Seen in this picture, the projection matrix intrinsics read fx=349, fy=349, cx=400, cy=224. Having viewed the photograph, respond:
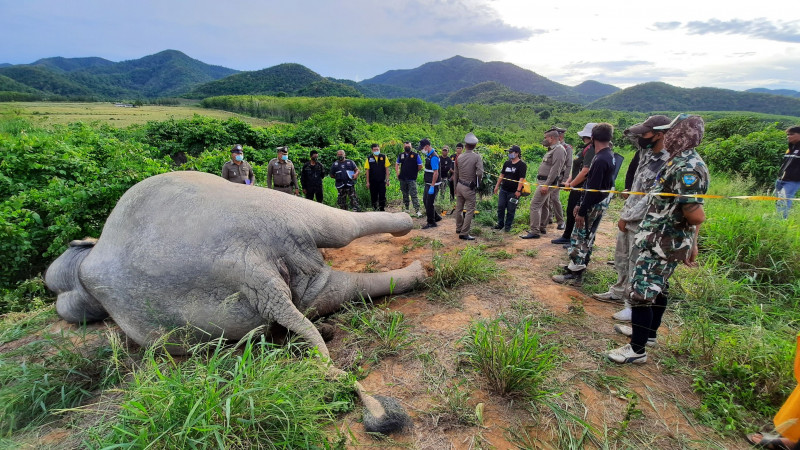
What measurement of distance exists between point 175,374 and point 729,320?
15.3 ft

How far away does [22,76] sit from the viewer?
104m

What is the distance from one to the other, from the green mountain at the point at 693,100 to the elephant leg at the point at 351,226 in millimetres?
97717

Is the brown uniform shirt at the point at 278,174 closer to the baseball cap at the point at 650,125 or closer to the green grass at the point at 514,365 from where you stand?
the green grass at the point at 514,365

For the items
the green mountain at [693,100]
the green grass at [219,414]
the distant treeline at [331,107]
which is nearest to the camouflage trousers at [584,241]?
the green grass at [219,414]

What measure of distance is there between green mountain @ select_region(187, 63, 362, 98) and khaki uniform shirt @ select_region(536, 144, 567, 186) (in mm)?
92496

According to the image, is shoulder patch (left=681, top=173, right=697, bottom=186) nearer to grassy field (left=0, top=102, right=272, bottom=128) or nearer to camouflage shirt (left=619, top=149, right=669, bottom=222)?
camouflage shirt (left=619, top=149, right=669, bottom=222)

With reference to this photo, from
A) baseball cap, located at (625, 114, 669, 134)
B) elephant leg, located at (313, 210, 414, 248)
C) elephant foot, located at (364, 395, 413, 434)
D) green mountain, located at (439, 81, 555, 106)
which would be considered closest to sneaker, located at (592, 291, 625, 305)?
baseball cap, located at (625, 114, 669, 134)

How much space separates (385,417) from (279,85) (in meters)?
127

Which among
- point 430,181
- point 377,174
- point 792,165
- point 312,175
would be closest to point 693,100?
point 792,165

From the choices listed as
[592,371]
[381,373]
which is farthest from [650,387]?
[381,373]

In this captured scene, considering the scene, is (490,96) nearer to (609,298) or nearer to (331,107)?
(331,107)

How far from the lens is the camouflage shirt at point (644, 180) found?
3223mm

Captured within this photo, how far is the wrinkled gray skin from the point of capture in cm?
281

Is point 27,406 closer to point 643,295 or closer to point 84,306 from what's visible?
point 84,306
